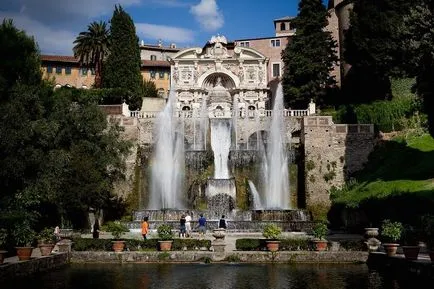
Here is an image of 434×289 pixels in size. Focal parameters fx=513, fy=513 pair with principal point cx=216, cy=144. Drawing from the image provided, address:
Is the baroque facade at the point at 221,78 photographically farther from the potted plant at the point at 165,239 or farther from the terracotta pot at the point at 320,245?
the terracotta pot at the point at 320,245

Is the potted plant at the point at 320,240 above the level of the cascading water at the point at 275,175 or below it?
below

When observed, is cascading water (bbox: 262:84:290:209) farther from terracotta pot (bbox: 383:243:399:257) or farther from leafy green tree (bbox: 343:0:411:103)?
terracotta pot (bbox: 383:243:399:257)

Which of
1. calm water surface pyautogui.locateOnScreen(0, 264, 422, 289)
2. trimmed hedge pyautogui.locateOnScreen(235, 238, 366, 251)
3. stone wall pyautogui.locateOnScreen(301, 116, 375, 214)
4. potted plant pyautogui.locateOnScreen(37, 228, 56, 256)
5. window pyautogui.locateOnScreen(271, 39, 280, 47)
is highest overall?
window pyautogui.locateOnScreen(271, 39, 280, 47)

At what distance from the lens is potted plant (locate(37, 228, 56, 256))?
18.9 m

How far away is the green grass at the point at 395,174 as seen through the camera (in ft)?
89.2

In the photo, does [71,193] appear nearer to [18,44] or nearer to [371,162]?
[18,44]

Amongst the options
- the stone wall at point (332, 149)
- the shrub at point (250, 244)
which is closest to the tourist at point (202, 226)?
the shrub at point (250, 244)

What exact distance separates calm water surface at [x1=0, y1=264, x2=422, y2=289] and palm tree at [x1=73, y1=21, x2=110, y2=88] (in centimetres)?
4721

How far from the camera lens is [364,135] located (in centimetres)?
3984

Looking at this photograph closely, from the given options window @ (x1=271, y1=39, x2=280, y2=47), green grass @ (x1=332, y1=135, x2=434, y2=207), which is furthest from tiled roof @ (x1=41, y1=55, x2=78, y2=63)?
green grass @ (x1=332, y1=135, x2=434, y2=207)

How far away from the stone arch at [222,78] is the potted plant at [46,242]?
3943 centimetres

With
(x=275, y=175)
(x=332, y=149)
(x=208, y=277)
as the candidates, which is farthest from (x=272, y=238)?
(x=332, y=149)

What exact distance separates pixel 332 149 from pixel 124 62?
89.0 ft

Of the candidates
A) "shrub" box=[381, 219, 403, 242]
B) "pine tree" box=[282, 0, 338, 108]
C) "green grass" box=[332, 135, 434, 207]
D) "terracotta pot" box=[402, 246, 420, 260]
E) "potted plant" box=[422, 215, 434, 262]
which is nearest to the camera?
"terracotta pot" box=[402, 246, 420, 260]
